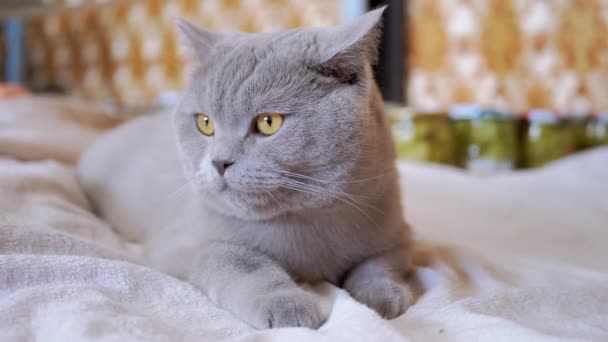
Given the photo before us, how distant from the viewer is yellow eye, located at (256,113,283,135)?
83cm

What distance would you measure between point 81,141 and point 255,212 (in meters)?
1.15

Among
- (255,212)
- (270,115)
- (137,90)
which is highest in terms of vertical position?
(270,115)

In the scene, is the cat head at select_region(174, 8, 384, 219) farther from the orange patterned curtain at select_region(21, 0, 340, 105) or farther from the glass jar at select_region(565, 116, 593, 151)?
the orange patterned curtain at select_region(21, 0, 340, 105)

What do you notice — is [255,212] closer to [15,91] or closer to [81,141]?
[81,141]

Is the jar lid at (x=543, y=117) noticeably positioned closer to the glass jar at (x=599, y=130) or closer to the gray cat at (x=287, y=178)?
the glass jar at (x=599, y=130)

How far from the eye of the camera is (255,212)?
862 mm

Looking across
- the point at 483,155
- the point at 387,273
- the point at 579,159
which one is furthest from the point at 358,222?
the point at 483,155

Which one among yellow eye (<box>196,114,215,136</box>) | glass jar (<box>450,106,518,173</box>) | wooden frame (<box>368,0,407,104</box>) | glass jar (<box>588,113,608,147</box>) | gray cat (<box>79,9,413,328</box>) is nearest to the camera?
gray cat (<box>79,9,413,328</box>)

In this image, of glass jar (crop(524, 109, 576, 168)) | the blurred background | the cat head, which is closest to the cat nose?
the cat head

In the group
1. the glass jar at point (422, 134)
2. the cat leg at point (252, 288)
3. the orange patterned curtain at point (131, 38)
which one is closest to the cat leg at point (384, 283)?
the cat leg at point (252, 288)

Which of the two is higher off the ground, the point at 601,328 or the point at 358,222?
the point at 358,222

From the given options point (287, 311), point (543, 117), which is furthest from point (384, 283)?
point (543, 117)

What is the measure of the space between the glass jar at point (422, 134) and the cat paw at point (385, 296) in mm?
1813

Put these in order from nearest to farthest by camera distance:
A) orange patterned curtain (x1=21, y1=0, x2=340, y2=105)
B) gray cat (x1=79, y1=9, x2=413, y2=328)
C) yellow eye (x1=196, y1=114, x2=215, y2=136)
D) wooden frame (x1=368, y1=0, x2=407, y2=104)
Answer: gray cat (x1=79, y1=9, x2=413, y2=328)
yellow eye (x1=196, y1=114, x2=215, y2=136)
wooden frame (x1=368, y1=0, x2=407, y2=104)
orange patterned curtain (x1=21, y1=0, x2=340, y2=105)
